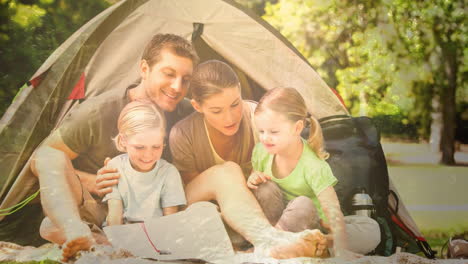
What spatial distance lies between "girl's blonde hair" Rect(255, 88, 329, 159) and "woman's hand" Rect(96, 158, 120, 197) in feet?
3.77

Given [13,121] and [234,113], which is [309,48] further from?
[13,121]

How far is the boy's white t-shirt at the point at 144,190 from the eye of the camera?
3203mm

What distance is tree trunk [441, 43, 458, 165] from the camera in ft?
11.2

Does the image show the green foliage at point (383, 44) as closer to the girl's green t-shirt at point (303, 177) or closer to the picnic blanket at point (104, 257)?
the girl's green t-shirt at point (303, 177)

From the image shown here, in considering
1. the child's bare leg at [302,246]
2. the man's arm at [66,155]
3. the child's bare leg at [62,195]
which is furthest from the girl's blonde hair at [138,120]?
the child's bare leg at [302,246]

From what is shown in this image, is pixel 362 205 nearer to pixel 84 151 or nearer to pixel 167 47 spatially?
pixel 167 47

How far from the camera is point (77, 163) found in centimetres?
321

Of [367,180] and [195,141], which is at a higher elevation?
[195,141]

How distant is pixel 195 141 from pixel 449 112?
201 centimetres

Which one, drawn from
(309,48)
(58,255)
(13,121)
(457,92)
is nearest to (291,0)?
(309,48)

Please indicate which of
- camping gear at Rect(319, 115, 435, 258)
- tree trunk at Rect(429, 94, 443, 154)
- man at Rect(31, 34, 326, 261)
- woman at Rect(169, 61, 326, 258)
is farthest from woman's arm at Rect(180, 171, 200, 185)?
tree trunk at Rect(429, 94, 443, 154)

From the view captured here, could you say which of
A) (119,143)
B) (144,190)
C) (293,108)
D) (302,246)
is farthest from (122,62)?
(302,246)

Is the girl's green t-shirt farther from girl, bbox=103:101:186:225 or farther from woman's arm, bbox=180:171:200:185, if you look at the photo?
girl, bbox=103:101:186:225

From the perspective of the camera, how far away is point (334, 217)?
10.6ft
